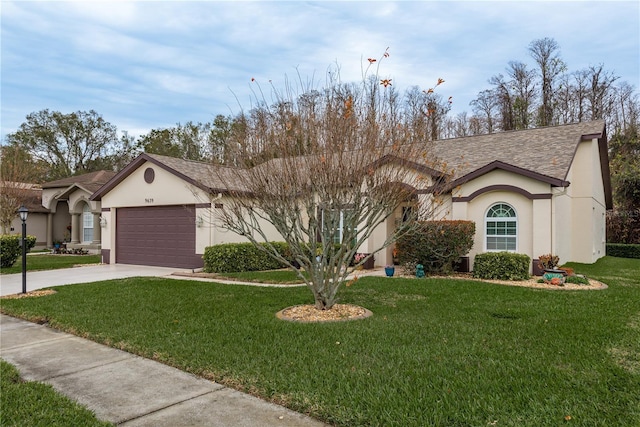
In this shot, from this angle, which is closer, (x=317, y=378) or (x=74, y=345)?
(x=317, y=378)

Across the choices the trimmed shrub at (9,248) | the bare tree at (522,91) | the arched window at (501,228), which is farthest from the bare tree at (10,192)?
the bare tree at (522,91)

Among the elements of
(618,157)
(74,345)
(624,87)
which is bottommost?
(74,345)

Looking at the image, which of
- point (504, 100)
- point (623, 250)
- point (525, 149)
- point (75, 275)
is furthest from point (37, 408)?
point (504, 100)

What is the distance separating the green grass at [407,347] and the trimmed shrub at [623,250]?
13.5 meters

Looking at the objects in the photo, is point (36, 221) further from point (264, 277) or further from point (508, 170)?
point (508, 170)

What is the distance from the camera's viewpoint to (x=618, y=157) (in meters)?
23.9

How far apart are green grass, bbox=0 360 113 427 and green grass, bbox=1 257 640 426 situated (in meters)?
1.22

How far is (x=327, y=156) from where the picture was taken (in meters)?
6.46

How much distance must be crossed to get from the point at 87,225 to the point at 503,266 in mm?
21656

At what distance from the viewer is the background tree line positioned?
74.9 ft

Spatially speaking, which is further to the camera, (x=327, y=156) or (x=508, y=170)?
(x=508, y=170)

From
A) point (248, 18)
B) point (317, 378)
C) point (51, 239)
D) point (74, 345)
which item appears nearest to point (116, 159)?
point (51, 239)

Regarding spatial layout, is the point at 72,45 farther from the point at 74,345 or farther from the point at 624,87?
the point at 624,87

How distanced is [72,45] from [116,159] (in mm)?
33585
